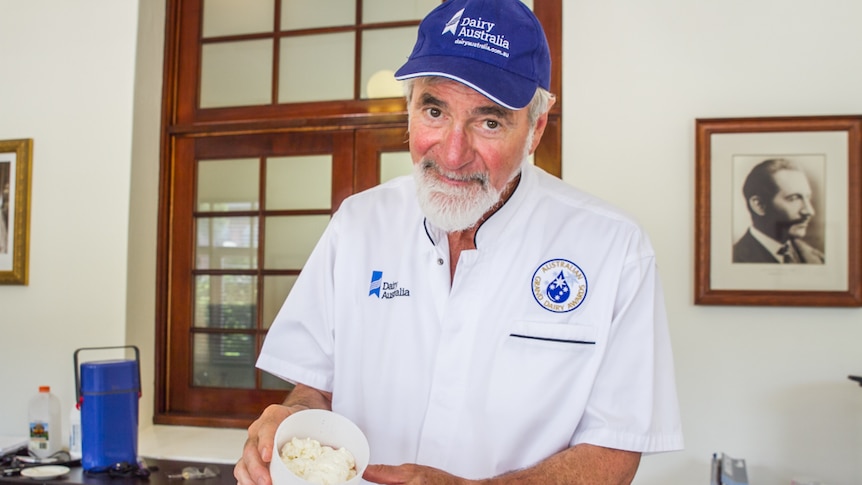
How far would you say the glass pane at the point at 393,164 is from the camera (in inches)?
116

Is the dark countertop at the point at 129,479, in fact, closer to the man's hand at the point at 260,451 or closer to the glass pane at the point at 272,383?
the glass pane at the point at 272,383

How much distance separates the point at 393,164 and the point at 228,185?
2.53 ft

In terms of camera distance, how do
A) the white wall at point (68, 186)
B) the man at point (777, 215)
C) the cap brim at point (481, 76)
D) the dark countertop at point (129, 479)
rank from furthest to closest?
the white wall at point (68, 186) → the man at point (777, 215) → the dark countertop at point (129, 479) → the cap brim at point (481, 76)

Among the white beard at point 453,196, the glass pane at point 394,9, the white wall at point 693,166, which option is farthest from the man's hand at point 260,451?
the glass pane at point 394,9

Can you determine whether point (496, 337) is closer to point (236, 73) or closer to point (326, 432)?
point (326, 432)

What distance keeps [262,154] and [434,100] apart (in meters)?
1.96

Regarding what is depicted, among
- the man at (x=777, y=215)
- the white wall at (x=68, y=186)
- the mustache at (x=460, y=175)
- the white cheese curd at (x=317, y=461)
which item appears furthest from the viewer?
the white wall at (x=68, y=186)

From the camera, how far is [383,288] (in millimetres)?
1457

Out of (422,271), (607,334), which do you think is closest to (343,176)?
(422,271)

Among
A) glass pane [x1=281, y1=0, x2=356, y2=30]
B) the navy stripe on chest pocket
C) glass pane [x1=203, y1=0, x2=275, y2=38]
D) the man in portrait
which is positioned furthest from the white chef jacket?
the man in portrait

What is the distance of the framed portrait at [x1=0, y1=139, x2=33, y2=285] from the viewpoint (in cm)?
299

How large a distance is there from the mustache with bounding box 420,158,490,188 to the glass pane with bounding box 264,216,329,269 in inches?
68.9

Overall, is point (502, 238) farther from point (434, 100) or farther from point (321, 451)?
point (321, 451)

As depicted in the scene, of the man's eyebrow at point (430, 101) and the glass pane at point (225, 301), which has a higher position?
the man's eyebrow at point (430, 101)
